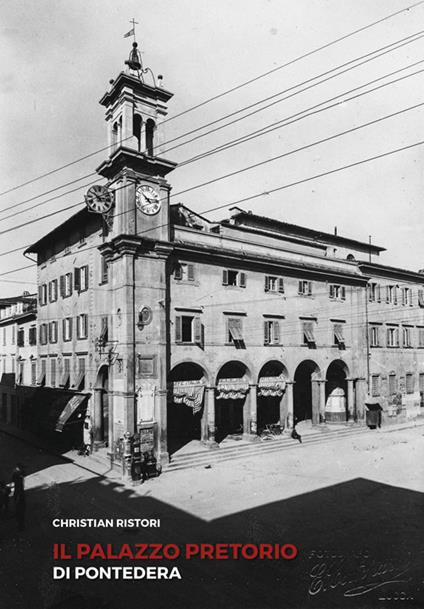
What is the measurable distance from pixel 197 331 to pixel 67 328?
963cm

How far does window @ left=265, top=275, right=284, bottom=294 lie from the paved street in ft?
36.6

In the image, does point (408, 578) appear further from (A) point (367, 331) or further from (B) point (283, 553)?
(A) point (367, 331)

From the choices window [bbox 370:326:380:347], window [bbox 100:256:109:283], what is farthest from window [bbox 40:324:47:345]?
window [bbox 370:326:380:347]

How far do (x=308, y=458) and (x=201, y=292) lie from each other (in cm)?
1157

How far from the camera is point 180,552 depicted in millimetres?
14234

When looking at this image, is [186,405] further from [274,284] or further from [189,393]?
[274,284]

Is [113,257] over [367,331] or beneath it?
over

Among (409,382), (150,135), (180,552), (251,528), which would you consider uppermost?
(150,135)

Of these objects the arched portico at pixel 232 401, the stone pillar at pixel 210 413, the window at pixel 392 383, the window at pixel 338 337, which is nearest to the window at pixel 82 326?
the stone pillar at pixel 210 413

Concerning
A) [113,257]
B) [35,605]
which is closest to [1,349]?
[113,257]

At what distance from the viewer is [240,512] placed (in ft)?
58.5

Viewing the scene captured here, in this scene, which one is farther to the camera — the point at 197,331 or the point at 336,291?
the point at 336,291

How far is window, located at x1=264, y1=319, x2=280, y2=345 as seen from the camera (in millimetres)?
31966

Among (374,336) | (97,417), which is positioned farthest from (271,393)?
(374,336)
